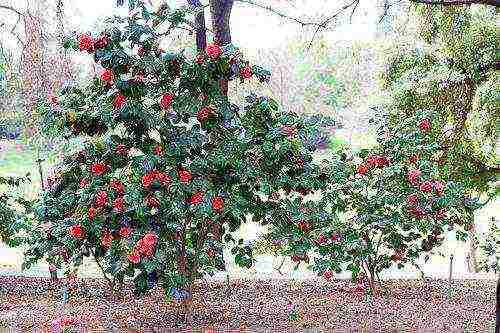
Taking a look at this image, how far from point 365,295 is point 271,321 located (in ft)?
2.81

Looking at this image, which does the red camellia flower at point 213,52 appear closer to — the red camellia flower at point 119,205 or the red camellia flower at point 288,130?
the red camellia flower at point 288,130

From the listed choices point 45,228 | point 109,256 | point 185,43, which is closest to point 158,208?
point 109,256

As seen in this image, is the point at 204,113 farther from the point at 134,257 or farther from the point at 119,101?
the point at 134,257

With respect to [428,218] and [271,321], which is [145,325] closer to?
[271,321]

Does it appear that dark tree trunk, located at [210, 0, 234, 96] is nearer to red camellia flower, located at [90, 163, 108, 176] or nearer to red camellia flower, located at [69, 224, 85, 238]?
red camellia flower, located at [90, 163, 108, 176]

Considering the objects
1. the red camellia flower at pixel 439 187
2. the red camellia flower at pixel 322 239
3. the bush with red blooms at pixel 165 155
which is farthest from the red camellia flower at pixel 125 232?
the red camellia flower at pixel 439 187

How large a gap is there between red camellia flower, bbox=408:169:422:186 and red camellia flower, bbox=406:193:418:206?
7 cm

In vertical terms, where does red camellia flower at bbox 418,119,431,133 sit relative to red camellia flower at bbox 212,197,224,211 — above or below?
above

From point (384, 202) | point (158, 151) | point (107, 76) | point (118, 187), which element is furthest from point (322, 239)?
point (107, 76)

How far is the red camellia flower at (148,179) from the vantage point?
10.5ft

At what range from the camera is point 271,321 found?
382 centimetres

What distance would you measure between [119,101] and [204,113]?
0.42 metres

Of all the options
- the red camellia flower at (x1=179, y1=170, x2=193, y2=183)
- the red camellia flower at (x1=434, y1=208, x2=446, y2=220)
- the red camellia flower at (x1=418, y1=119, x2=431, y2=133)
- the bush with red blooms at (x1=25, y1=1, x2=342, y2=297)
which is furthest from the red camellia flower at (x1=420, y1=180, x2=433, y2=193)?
the red camellia flower at (x1=179, y1=170, x2=193, y2=183)

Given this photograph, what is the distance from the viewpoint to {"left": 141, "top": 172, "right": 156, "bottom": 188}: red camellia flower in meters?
3.21
